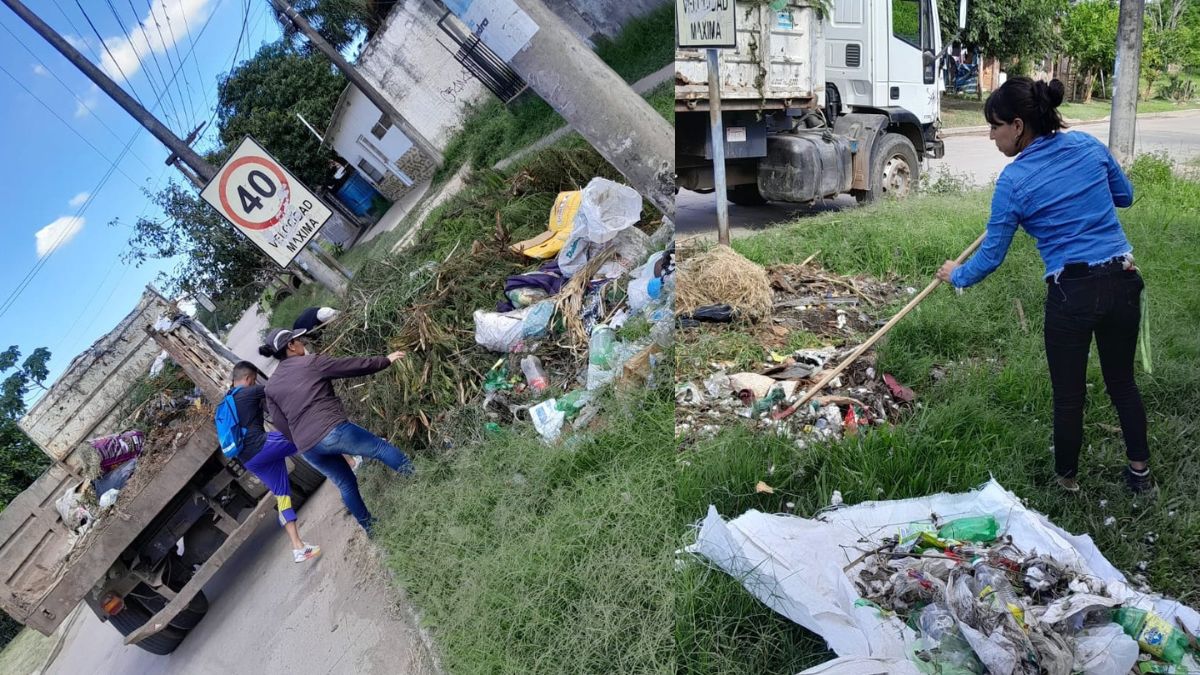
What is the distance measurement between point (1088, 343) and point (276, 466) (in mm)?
5138

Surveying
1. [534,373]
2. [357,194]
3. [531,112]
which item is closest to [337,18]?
[357,194]

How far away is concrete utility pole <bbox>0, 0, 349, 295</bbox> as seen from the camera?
9836 millimetres

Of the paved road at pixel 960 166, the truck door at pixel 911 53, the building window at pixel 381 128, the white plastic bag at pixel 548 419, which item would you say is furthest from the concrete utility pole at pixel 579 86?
the building window at pixel 381 128

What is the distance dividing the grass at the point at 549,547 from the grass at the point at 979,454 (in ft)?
0.59

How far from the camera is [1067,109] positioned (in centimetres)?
2266

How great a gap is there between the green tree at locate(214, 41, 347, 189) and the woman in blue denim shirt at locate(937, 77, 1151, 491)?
2435 cm

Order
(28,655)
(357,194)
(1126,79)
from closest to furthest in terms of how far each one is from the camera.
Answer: (1126,79) → (28,655) → (357,194)

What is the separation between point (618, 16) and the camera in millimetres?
13344

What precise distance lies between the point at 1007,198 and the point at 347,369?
3.83 metres

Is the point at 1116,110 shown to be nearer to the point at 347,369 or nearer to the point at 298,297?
the point at 347,369

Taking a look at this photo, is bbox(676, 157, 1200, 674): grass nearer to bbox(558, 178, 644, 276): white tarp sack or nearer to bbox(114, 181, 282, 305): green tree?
bbox(558, 178, 644, 276): white tarp sack

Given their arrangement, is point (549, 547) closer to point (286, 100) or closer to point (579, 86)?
point (579, 86)

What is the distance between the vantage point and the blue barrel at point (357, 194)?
25422 mm

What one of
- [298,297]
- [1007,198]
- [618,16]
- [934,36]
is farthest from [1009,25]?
[1007,198]
